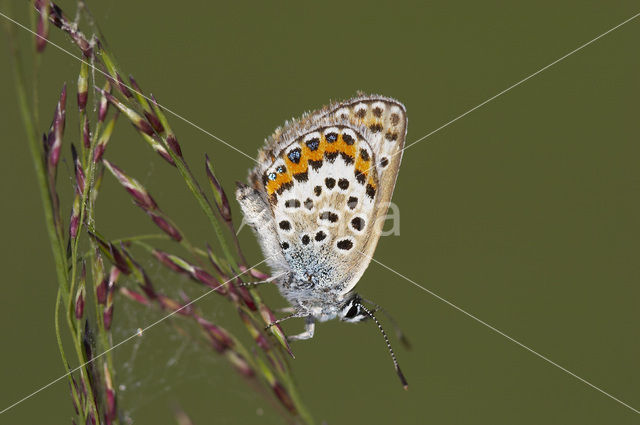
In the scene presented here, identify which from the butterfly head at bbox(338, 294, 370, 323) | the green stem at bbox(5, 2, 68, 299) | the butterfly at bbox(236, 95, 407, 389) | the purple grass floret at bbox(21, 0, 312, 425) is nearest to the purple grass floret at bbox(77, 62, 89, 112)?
the purple grass floret at bbox(21, 0, 312, 425)

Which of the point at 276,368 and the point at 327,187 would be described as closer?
the point at 276,368

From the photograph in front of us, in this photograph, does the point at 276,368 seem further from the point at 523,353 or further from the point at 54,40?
the point at 523,353

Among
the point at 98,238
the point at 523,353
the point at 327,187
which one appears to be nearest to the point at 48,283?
the point at 327,187

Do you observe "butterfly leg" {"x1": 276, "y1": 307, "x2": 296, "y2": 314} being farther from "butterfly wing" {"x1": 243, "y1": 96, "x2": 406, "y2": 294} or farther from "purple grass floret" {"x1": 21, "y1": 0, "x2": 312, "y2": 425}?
"purple grass floret" {"x1": 21, "y1": 0, "x2": 312, "y2": 425}

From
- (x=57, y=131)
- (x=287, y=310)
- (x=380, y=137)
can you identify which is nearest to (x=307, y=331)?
(x=287, y=310)

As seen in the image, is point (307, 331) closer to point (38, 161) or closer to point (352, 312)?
point (352, 312)

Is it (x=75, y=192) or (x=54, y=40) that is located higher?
(x=54, y=40)
